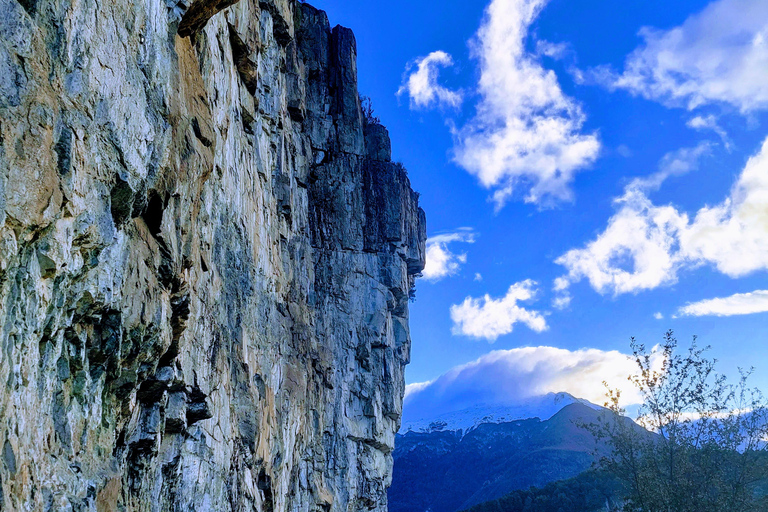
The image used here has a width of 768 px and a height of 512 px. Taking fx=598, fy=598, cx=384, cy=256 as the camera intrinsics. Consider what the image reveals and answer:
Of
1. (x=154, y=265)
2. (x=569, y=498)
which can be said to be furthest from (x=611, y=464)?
(x=569, y=498)

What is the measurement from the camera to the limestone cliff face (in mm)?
6238

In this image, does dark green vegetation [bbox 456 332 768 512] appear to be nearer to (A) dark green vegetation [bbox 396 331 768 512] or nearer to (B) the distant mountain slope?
(A) dark green vegetation [bbox 396 331 768 512]

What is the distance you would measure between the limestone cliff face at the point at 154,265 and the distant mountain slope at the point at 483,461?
69.4 meters

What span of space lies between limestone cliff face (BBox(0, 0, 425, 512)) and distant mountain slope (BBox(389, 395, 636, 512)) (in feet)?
228

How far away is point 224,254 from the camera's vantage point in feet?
51.0

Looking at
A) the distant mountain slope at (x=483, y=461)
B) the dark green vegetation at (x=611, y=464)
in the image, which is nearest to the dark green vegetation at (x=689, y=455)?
the dark green vegetation at (x=611, y=464)

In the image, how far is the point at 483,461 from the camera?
366ft

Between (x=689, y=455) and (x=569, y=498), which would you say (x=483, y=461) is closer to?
(x=569, y=498)

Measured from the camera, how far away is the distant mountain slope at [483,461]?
91.4 meters

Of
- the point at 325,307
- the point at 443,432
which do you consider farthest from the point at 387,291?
the point at 443,432

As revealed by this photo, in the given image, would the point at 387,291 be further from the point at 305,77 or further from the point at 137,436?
the point at 137,436

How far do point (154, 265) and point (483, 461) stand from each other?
11103 cm

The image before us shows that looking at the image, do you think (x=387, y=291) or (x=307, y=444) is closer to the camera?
(x=307, y=444)

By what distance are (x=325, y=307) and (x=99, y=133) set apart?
24346 millimetres
